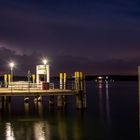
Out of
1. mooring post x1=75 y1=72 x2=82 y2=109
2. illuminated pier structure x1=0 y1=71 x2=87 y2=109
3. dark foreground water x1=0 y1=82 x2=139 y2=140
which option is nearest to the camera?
dark foreground water x1=0 y1=82 x2=139 y2=140

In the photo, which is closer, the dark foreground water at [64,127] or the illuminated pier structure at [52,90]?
the dark foreground water at [64,127]

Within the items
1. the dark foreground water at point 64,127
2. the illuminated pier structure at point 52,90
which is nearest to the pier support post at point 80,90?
the illuminated pier structure at point 52,90

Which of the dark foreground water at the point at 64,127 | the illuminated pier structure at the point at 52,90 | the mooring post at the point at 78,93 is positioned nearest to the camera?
the dark foreground water at the point at 64,127

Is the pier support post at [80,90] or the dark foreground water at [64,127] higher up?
the pier support post at [80,90]

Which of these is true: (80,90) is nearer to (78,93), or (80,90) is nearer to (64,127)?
(78,93)

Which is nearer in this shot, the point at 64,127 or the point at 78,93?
the point at 64,127

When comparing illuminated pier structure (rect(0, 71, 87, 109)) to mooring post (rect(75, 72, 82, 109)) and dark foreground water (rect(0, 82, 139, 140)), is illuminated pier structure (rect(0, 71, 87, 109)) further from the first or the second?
dark foreground water (rect(0, 82, 139, 140))

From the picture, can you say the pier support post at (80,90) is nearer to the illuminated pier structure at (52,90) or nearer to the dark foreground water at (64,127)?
the illuminated pier structure at (52,90)

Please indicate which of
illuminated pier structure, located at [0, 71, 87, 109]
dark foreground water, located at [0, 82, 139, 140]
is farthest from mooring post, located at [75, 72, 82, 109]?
dark foreground water, located at [0, 82, 139, 140]

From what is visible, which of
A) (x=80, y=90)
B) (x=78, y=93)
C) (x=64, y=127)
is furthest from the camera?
(x=80, y=90)

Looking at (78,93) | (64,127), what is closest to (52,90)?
(78,93)

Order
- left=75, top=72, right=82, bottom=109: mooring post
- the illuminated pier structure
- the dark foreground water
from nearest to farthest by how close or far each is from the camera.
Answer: the dark foreground water < the illuminated pier structure < left=75, top=72, right=82, bottom=109: mooring post

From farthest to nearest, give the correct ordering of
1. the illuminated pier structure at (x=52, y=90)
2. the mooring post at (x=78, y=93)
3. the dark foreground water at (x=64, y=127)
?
the mooring post at (x=78, y=93) → the illuminated pier structure at (x=52, y=90) → the dark foreground water at (x=64, y=127)

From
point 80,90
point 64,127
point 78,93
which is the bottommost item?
point 64,127
